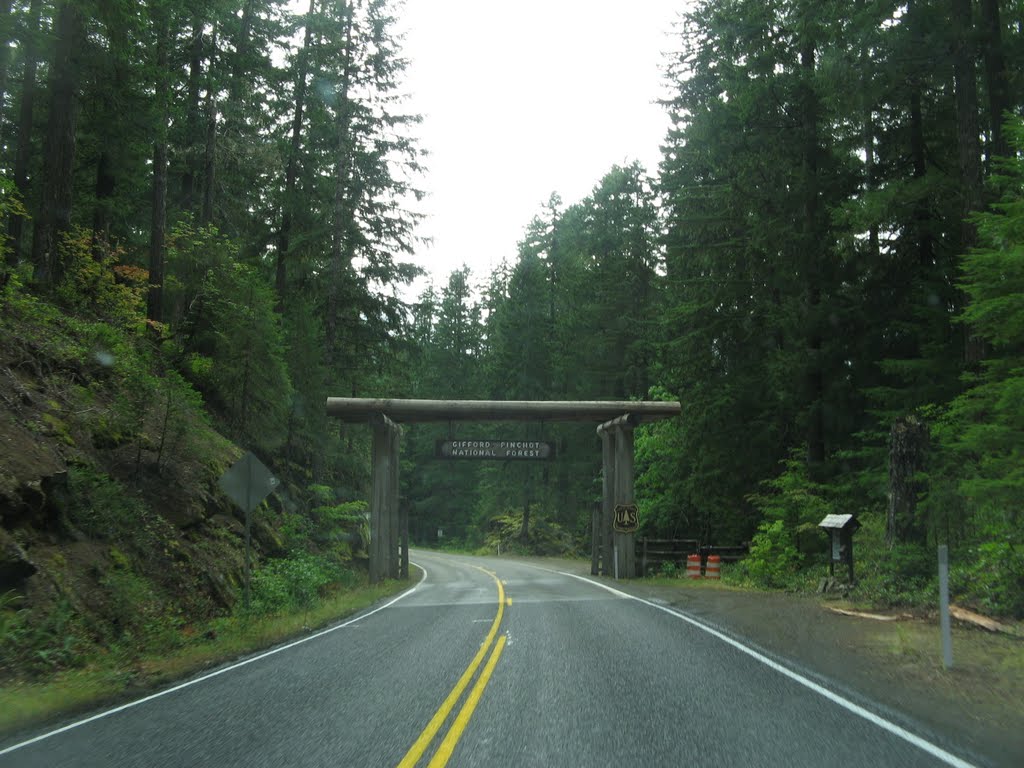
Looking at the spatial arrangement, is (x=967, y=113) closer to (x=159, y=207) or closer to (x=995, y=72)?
(x=995, y=72)

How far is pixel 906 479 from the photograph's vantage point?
14969 millimetres

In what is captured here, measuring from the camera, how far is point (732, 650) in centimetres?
991

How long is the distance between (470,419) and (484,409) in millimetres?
1247

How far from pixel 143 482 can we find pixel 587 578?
1576 centimetres

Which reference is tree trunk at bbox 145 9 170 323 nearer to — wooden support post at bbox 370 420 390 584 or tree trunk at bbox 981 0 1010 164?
wooden support post at bbox 370 420 390 584

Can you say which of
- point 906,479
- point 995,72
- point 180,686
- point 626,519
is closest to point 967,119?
point 995,72

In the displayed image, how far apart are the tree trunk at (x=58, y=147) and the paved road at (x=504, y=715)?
11745mm

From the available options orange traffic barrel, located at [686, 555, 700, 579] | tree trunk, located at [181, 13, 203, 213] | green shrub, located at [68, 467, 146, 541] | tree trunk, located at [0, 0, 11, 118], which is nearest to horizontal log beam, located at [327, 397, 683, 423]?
orange traffic barrel, located at [686, 555, 700, 579]

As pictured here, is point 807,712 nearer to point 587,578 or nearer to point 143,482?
point 143,482

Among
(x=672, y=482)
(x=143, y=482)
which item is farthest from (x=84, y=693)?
(x=672, y=482)

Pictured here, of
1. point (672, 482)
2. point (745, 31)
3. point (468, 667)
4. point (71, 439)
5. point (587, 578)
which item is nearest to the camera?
point (468, 667)

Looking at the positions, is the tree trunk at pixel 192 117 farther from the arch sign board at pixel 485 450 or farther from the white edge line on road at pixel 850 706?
the white edge line on road at pixel 850 706

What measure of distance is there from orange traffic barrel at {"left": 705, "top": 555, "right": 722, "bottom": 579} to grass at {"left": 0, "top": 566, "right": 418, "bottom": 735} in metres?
13.6

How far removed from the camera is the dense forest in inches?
597
